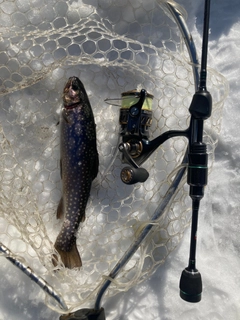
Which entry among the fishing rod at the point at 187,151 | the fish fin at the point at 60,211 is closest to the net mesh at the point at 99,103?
the fish fin at the point at 60,211

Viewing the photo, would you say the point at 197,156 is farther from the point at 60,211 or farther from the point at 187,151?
the point at 60,211

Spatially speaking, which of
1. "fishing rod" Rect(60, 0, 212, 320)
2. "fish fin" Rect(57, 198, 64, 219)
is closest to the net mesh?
"fish fin" Rect(57, 198, 64, 219)

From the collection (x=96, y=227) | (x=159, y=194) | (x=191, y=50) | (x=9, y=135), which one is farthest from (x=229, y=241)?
(x=9, y=135)

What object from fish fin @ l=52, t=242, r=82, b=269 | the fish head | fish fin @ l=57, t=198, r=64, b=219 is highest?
the fish head

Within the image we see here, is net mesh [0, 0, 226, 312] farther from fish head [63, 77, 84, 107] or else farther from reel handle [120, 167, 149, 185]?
reel handle [120, 167, 149, 185]

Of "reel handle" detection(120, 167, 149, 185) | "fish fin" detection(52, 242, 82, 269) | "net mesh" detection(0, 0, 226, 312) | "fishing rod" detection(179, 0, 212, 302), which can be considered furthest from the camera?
"net mesh" detection(0, 0, 226, 312)

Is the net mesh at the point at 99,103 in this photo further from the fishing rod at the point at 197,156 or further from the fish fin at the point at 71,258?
the fishing rod at the point at 197,156

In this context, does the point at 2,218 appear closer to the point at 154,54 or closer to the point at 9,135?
the point at 9,135
